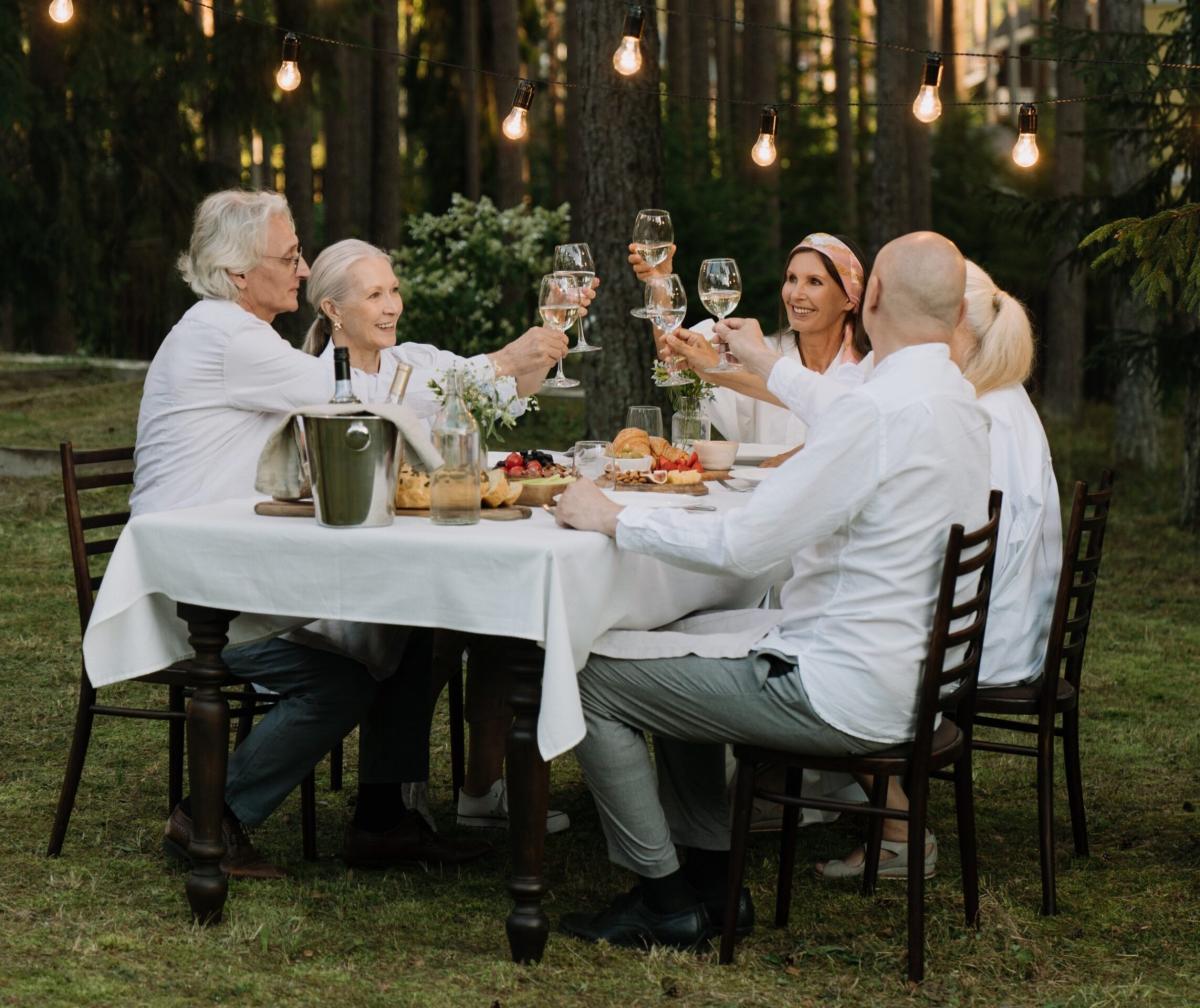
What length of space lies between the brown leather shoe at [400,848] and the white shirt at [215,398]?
0.95 m

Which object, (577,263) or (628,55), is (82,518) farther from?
(628,55)

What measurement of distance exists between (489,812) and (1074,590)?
5.66 ft

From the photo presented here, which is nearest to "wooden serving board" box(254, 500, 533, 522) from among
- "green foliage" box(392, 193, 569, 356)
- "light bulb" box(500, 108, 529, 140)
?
"light bulb" box(500, 108, 529, 140)

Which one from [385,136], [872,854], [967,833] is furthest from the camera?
[385,136]

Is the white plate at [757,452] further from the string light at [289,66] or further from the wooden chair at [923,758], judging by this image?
the string light at [289,66]

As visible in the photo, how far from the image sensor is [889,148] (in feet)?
51.4

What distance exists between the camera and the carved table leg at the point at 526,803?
352 centimetres

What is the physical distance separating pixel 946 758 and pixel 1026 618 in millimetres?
636

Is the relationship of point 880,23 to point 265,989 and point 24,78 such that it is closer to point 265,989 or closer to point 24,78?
point 24,78

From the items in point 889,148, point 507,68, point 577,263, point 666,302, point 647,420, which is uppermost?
point 507,68

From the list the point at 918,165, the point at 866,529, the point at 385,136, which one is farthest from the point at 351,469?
the point at 918,165

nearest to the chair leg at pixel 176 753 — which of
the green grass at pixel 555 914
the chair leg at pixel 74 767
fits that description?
the green grass at pixel 555 914

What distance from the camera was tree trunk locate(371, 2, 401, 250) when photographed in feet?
61.7

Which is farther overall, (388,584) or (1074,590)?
(1074,590)
